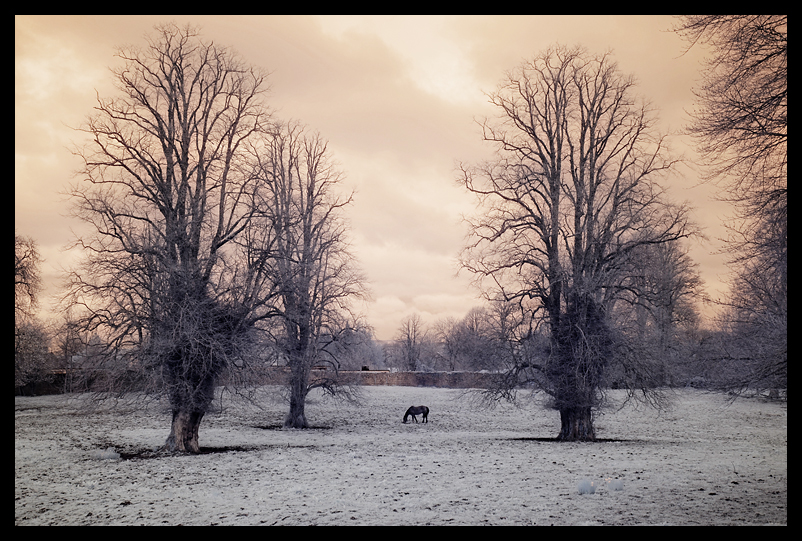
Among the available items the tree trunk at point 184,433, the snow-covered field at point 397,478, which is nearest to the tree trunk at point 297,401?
the snow-covered field at point 397,478

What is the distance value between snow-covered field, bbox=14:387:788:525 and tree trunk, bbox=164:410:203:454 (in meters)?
0.68

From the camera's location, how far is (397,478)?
11.5 metres

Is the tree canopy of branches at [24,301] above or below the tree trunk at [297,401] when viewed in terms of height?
above

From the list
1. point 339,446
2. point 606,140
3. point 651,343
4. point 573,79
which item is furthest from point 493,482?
point 573,79

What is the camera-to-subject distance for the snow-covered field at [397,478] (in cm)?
824

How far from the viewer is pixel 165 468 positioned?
42.9 feet

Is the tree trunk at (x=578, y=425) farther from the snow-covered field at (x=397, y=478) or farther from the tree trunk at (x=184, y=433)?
the tree trunk at (x=184, y=433)

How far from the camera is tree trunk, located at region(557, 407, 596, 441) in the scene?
18.7 meters

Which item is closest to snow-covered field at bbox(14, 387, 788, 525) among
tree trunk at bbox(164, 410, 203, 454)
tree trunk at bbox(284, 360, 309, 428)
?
tree trunk at bbox(164, 410, 203, 454)

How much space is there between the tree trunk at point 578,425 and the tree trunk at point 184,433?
12.2 metres

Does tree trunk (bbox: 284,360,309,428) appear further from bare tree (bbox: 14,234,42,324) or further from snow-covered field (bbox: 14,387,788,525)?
bare tree (bbox: 14,234,42,324)

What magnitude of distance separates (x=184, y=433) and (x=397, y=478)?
25.8 ft

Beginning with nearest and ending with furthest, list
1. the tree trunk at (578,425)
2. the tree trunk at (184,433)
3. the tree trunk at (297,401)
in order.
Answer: the tree trunk at (184,433) < the tree trunk at (578,425) < the tree trunk at (297,401)
